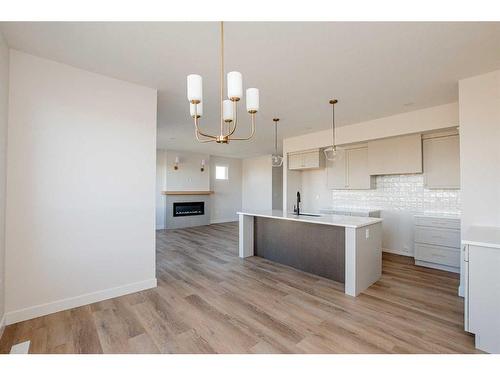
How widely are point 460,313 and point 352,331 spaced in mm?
1268

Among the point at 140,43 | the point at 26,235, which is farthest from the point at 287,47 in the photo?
the point at 26,235

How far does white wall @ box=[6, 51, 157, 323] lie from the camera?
7.47ft

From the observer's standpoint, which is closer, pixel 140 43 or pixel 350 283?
pixel 140 43

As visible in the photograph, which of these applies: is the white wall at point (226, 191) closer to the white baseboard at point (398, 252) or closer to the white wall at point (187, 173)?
the white wall at point (187, 173)

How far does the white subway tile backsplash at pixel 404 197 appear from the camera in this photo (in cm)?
422

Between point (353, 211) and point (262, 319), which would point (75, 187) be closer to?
point (262, 319)

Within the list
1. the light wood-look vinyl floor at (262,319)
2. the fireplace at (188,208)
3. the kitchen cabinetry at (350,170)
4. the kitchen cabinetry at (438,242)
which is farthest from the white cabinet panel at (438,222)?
the fireplace at (188,208)

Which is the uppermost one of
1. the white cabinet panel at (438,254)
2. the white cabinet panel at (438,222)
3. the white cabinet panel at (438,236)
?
the white cabinet panel at (438,222)

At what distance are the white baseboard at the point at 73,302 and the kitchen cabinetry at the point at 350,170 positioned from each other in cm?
436

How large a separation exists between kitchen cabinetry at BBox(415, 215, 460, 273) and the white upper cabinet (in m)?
0.95
